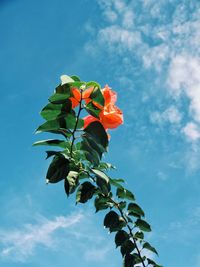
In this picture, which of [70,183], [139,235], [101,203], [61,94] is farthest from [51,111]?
[139,235]

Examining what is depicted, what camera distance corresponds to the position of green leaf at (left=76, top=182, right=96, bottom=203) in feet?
5.76

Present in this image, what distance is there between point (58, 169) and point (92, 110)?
281mm

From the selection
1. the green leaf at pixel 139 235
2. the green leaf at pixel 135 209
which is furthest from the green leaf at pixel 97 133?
the green leaf at pixel 139 235

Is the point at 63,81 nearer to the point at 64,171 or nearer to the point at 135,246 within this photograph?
the point at 64,171

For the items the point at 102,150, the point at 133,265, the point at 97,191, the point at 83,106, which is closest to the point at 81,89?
the point at 83,106

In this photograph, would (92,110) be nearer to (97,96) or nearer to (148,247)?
(97,96)

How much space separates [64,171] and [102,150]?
179 millimetres

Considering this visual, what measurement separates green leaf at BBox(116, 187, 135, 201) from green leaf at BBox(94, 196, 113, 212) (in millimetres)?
66

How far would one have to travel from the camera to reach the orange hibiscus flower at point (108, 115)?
162cm

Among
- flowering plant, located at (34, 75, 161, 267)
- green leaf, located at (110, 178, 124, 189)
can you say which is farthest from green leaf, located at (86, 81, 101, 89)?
green leaf, located at (110, 178, 124, 189)

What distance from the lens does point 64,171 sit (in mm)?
1552

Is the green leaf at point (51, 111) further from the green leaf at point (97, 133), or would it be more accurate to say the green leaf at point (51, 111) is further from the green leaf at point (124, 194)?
the green leaf at point (124, 194)

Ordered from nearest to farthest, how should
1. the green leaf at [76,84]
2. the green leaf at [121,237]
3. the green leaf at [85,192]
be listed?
the green leaf at [76,84] → the green leaf at [85,192] → the green leaf at [121,237]

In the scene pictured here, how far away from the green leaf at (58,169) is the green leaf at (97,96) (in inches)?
10.6
